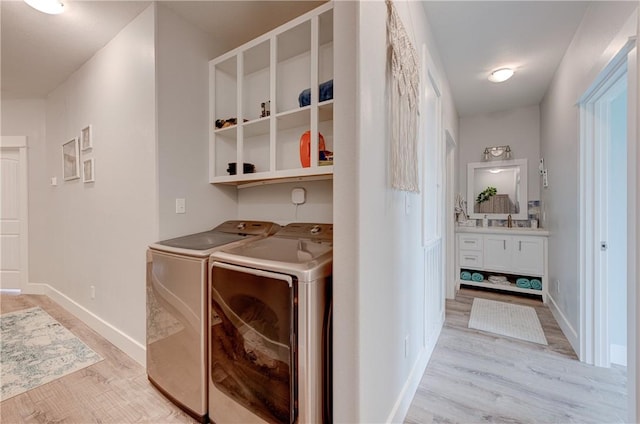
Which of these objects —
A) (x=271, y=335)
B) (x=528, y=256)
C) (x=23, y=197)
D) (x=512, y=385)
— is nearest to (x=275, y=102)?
(x=271, y=335)

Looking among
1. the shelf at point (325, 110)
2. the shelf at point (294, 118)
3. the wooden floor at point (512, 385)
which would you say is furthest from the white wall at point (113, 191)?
the wooden floor at point (512, 385)

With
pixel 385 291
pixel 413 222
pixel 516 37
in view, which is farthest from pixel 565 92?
pixel 385 291

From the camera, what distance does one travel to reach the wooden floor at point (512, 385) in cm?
152

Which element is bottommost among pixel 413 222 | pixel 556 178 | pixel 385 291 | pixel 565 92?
pixel 385 291

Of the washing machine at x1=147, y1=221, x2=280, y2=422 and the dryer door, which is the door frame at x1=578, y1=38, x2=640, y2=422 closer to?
the dryer door

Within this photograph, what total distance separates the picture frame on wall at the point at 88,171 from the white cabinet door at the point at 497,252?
14.9ft

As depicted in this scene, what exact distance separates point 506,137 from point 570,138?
69.3 inches

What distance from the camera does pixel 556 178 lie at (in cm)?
278

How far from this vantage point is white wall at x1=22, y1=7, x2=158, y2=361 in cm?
190

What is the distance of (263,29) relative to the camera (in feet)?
6.91

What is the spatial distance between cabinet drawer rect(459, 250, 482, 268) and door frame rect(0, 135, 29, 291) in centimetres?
595

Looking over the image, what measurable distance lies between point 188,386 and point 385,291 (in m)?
1.23

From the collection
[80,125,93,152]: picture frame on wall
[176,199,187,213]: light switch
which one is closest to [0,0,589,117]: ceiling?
[80,125,93,152]: picture frame on wall

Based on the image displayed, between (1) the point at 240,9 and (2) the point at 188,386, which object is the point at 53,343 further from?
(1) the point at 240,9
